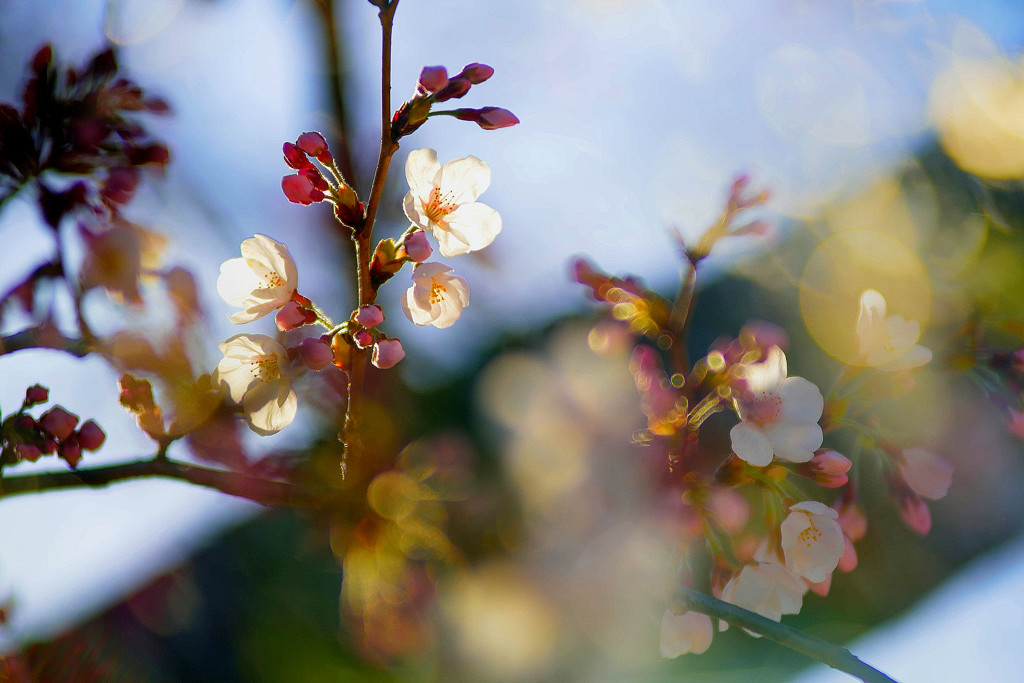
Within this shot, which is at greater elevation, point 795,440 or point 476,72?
point 476,72

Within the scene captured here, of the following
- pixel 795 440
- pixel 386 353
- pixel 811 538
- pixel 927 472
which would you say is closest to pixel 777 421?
pixel 795 440

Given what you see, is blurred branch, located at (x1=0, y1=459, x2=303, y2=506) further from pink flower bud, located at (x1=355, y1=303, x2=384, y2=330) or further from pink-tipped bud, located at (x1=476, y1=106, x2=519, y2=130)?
pink-tipped bud, located at (x1=476, y1=106, x2=519, y2=130)

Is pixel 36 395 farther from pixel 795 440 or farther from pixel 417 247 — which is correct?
pixel 795 440

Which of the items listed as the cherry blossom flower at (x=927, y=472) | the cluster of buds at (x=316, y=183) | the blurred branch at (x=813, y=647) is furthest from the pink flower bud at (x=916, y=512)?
the cluster of buds at (x=316, y=183)

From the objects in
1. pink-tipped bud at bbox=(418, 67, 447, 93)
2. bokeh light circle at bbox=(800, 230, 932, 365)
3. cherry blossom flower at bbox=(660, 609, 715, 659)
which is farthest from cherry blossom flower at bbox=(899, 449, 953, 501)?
bokeh light circle at bbox=(800, 230, 932, 365)

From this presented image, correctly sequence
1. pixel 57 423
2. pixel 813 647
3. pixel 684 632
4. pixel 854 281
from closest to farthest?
pixel 813 647 < pixel 57 423 < pixel 684 632 < pixel 854 281
